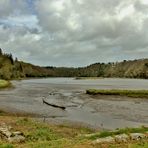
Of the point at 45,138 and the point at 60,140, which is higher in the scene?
the point at 60,140

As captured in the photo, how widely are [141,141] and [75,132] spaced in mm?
11675

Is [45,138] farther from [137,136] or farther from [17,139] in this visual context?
[137,136]

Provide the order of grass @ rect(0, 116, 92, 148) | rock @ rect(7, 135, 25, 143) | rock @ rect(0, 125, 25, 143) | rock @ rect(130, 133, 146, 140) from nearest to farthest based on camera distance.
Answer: grass @ rect(0, 116, 92, 148), rock @ rect(130, 133, 146, 140), rock @ rect(7, 135, 25, 143), rock @ rect(0, 125, 25, 143)

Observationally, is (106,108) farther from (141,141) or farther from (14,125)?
(141,141)

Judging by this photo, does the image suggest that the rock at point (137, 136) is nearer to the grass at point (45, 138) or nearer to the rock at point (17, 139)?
the grass at point (45, 138)

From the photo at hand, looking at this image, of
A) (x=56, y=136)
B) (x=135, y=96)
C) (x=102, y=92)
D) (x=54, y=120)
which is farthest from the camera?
A: (x=102, y=92)

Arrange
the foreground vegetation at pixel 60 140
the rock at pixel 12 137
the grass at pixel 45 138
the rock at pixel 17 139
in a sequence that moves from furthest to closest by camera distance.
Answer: the rock at pixel 12 137 → the rock at pixel 17 139 → the grass at pixel 45 138 → the foreground vegetation at pixel 60 140

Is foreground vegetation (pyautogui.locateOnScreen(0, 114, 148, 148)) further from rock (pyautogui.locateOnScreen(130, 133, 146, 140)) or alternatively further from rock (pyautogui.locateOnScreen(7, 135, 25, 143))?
rock (pyautogui.locateOnScreen(130, 133, 146, 140))

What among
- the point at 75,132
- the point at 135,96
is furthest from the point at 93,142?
the point at 135,96

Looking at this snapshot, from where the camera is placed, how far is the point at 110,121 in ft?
151

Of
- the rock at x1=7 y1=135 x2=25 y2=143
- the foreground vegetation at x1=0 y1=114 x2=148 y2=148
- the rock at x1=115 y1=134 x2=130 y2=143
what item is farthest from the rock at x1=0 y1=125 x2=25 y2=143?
the rock at x1=115 y1=134 x2=130 y2=143

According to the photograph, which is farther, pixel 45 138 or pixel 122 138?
pixel 45 138

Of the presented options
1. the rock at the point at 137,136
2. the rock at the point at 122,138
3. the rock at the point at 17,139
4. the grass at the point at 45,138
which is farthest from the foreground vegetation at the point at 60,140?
the rock at the point at 137,136

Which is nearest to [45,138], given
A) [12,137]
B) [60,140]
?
[12,137]
